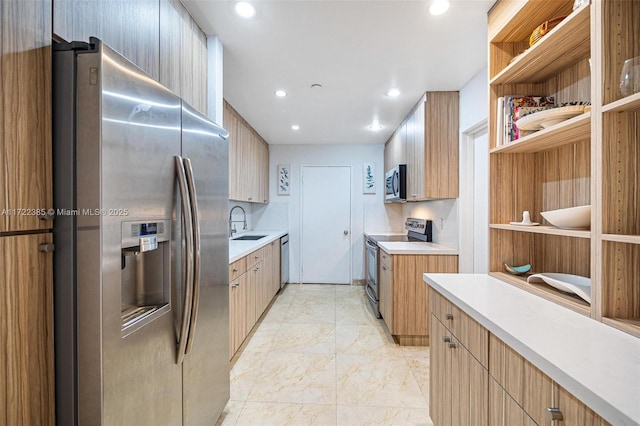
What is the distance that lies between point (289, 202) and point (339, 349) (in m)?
2.90

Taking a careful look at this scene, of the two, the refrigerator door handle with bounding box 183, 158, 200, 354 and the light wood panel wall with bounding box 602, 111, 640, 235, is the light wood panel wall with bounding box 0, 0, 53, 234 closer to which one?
the refrigerator door handle with bounding box 183, 158, 200, 354

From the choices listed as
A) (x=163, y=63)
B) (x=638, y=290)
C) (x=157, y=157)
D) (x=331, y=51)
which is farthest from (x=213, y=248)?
(x=638, y=290)

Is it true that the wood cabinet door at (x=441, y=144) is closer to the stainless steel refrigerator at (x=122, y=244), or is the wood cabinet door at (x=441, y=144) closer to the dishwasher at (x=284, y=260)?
the stainless steel refrigerator at (x=122, y=244)

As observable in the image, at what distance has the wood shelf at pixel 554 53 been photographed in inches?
44.2

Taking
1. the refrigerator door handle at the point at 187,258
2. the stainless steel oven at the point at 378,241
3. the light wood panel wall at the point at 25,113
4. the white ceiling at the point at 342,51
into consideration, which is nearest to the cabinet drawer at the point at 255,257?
the stainless steel oven at the point at 378,241

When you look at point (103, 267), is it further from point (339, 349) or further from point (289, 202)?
point (289, 202)

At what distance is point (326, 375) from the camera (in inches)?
90.7

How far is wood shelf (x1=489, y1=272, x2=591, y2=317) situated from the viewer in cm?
111

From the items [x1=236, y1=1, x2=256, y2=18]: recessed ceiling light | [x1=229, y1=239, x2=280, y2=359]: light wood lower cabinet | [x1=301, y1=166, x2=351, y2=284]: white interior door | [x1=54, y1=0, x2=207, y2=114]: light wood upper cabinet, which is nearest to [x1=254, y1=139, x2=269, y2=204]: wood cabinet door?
[x1=301, y1=166, x2=351, y2=284]: white interior door

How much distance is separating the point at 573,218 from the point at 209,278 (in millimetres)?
1631

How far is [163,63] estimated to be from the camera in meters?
1.45

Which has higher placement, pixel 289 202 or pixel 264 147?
pixel 264 147

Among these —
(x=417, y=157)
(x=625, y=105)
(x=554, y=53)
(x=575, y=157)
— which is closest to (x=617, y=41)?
(x=625, y=105)

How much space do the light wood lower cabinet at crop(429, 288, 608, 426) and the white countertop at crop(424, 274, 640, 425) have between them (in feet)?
0.15
